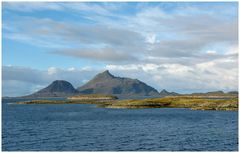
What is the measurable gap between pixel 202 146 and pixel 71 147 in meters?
23.7

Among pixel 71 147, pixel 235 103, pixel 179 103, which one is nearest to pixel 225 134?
pixel 71 147

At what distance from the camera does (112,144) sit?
6550 centimetres

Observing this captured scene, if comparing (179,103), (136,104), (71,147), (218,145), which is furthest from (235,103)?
(71,147)

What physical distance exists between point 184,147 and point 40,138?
31519mm

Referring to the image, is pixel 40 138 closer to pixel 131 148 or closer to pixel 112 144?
pixel 112 144

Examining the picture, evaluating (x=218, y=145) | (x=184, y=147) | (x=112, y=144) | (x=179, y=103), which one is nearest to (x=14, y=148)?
(x=112, y=144)

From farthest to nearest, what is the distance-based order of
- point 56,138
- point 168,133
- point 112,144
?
point 168,133 → point 56,138 → point 112,144

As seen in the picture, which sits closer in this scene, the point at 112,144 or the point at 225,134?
the point at 112,144

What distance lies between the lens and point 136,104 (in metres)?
194

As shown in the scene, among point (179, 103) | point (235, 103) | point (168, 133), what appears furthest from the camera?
point (179, 103)

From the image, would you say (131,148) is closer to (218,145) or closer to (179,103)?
(218,145)

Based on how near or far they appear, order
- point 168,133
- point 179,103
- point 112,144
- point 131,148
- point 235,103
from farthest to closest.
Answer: point 179,103 < point 235,103 < point 168,133 < point 112,144 < point 131,148

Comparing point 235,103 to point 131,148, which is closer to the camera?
point 131,148

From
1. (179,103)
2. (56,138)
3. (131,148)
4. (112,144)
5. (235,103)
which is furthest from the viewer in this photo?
(179,103)
